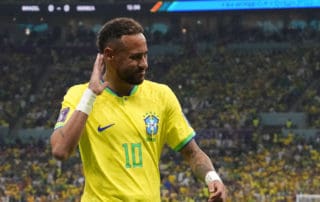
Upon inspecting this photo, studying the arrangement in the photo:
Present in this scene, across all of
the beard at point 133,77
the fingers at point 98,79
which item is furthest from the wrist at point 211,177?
the fingers at point 98,79

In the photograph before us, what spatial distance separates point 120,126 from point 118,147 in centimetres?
11

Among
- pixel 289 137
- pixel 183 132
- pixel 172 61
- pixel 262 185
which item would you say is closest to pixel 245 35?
pixel 172 61

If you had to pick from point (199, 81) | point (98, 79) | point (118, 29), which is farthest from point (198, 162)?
point (199, 81)

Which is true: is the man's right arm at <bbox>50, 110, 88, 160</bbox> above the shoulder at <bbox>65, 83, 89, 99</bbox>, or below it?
below

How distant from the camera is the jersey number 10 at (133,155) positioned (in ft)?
13.2

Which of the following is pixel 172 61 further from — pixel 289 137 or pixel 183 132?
pixel 183 132

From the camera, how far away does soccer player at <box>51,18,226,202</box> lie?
3.97m

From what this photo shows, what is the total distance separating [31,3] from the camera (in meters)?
32.7

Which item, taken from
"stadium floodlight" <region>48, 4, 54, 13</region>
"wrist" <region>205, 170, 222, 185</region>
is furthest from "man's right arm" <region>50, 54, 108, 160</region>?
"stadium floodlight" <region>48, 4, 54, 13</region>

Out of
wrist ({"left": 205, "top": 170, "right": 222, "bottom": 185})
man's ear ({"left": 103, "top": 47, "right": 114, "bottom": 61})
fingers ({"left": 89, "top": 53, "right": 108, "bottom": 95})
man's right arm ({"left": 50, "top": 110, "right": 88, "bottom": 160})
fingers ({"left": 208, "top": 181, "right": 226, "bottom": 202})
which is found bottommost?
fingers ({"left": 208, "top": 181, "right": 226, "bottom": 202})

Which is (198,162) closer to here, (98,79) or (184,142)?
(184,142)

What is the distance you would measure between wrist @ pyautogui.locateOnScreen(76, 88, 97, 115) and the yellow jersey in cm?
12

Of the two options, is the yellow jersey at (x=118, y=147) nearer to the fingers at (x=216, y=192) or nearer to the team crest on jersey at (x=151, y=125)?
the team crest on jersey at (x=151, y=125)

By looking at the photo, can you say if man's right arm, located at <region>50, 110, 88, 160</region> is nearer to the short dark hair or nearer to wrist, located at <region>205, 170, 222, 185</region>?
the short dark hair
